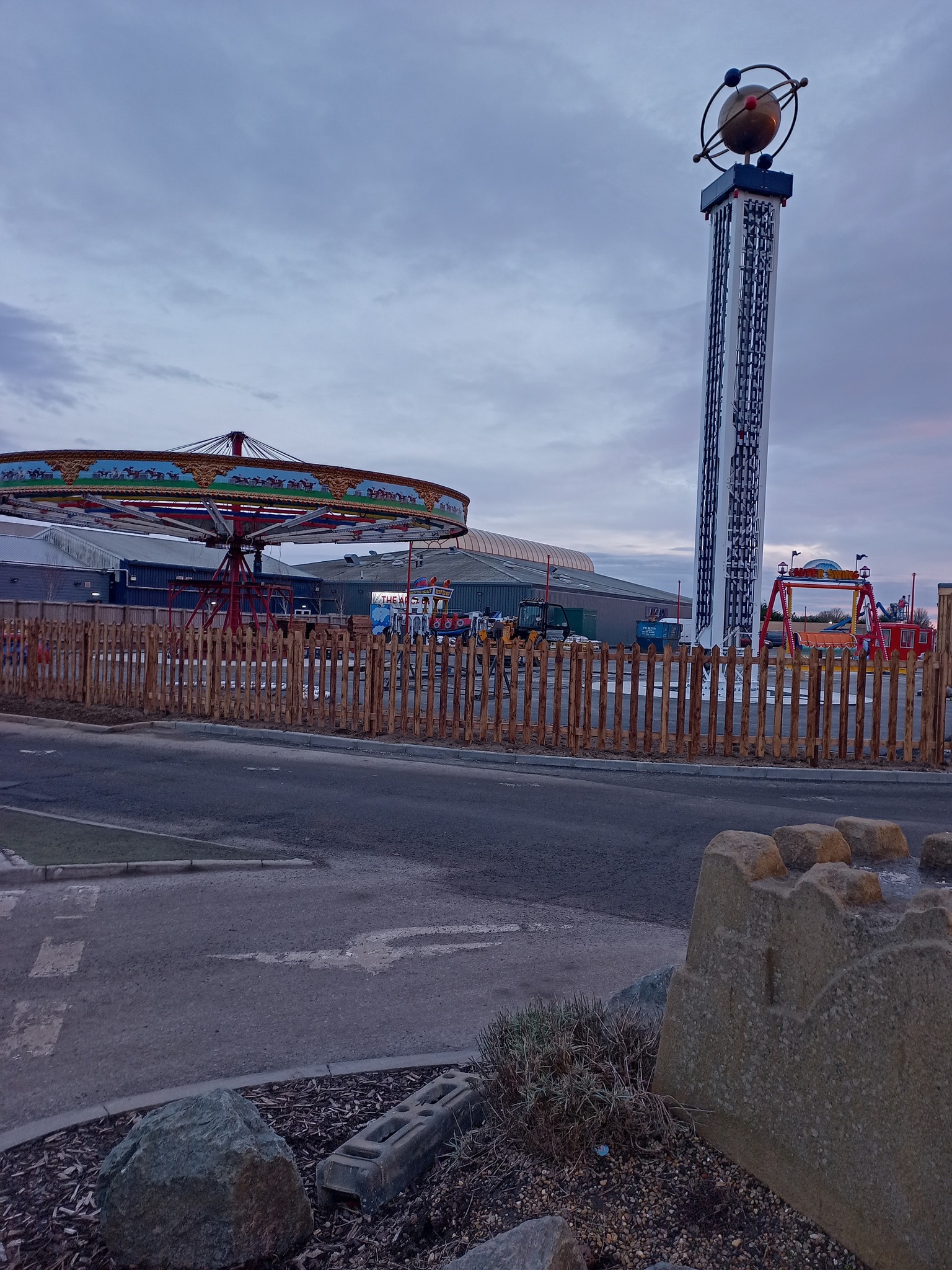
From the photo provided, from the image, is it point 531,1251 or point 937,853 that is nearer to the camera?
point 531,1251

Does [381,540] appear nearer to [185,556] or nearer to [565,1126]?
[565,1126]

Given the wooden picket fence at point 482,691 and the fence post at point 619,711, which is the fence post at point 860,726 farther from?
the fence post at point 619,711

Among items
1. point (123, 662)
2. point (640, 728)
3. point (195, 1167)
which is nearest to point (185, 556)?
point (123, 662)

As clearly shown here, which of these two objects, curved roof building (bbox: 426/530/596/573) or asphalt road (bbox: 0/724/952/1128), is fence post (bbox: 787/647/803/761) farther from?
curved roof building (bbox: 426/530/596/573)

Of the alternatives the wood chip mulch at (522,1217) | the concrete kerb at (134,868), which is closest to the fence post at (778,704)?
the concrete kerb at (134,868)

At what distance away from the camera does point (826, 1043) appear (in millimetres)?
2801

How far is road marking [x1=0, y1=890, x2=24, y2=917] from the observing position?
667 centimetres

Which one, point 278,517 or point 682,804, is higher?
point 278,517

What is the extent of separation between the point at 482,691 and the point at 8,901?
9.37 meters

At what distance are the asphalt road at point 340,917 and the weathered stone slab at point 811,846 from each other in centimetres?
210

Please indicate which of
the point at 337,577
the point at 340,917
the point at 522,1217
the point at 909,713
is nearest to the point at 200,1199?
the point at 522,1217

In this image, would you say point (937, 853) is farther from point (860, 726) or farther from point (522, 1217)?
point (860, 726)

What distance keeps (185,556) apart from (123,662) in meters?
40.9

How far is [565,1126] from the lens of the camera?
308cm
